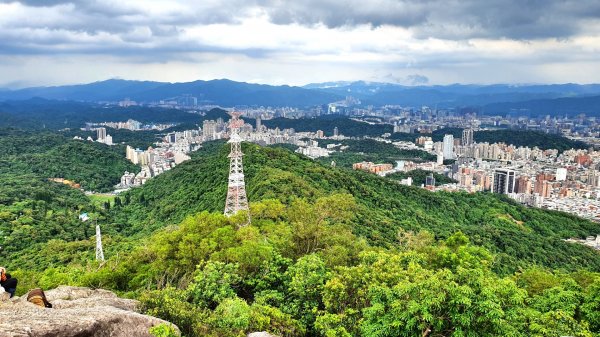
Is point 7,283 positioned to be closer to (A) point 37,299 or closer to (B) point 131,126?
(A) point 37,299

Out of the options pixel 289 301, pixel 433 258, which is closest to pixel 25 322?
pixel 289 301

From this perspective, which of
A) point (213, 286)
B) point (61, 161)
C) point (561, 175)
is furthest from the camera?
point (561, 175)

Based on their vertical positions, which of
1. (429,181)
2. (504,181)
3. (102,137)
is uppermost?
(102,137)

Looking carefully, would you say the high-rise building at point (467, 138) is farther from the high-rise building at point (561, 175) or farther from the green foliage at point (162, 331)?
the green foliage at point (162, 331)

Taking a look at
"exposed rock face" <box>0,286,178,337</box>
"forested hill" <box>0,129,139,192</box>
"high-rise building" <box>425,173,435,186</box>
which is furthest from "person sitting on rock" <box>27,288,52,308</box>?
"high-rise building" <box>425,173,435,186</box>

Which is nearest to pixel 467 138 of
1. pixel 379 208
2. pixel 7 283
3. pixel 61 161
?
pixel 379 208

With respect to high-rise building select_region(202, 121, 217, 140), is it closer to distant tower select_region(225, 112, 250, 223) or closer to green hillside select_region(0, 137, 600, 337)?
green hillside select_region(0, 137, 600, 337)
